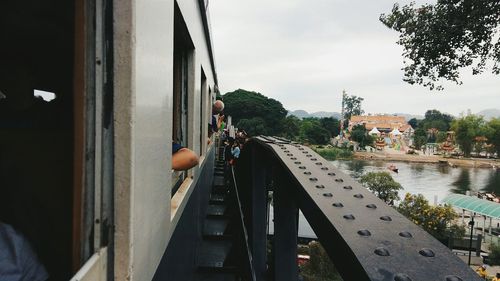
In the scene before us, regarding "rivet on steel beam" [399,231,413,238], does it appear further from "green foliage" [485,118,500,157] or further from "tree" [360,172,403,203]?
"green foliage" [485,118,500,157]

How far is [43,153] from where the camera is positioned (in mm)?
1270

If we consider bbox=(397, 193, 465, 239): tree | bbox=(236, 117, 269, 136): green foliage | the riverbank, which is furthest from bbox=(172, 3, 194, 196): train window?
the riverbank

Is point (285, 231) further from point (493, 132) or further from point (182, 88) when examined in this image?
point (493, 132)

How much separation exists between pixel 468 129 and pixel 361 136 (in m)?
22.6

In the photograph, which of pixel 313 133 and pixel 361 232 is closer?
pixel 361 232

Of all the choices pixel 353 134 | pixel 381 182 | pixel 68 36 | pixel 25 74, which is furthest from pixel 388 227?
pixel 353 134

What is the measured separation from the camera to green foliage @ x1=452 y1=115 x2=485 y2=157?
7881 cm

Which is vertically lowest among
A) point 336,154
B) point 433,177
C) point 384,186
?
point 433,177

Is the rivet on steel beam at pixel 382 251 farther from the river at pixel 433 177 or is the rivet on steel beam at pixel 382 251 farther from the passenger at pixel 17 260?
the river at pixel 433 177

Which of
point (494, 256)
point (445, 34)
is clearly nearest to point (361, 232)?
point (445, 34)

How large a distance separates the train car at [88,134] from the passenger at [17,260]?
73 millimetres

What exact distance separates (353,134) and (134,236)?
96.5 metres

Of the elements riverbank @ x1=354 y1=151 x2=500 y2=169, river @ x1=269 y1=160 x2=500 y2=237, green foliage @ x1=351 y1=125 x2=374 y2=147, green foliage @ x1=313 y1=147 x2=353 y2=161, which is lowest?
river @ x1=269 y1=160 x2=500 y2=237

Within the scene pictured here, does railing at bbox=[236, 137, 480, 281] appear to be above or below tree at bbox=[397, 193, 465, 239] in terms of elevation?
above
